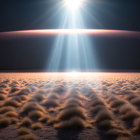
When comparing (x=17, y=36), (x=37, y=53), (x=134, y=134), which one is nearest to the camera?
(x=134, y=134)

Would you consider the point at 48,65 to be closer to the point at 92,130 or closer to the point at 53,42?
the point at 53,42

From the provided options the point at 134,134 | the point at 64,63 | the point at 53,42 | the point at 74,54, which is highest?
the point at 53,42

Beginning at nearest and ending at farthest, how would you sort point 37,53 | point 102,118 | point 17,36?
point 102,118, point 37,53, point 17,36

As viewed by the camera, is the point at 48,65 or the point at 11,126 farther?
the point at 48,65

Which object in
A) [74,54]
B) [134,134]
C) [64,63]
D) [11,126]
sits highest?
[74,54]

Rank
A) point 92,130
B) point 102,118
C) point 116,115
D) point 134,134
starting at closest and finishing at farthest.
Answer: point 134,134 → point 92,130 → point 102,118 → point 116,115

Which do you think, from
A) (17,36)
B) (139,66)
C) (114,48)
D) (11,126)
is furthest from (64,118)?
(17,36)

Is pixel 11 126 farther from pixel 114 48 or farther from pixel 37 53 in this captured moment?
pixel 114 48

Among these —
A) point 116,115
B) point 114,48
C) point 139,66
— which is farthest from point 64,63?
point 116,115

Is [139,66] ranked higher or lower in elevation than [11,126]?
higher
